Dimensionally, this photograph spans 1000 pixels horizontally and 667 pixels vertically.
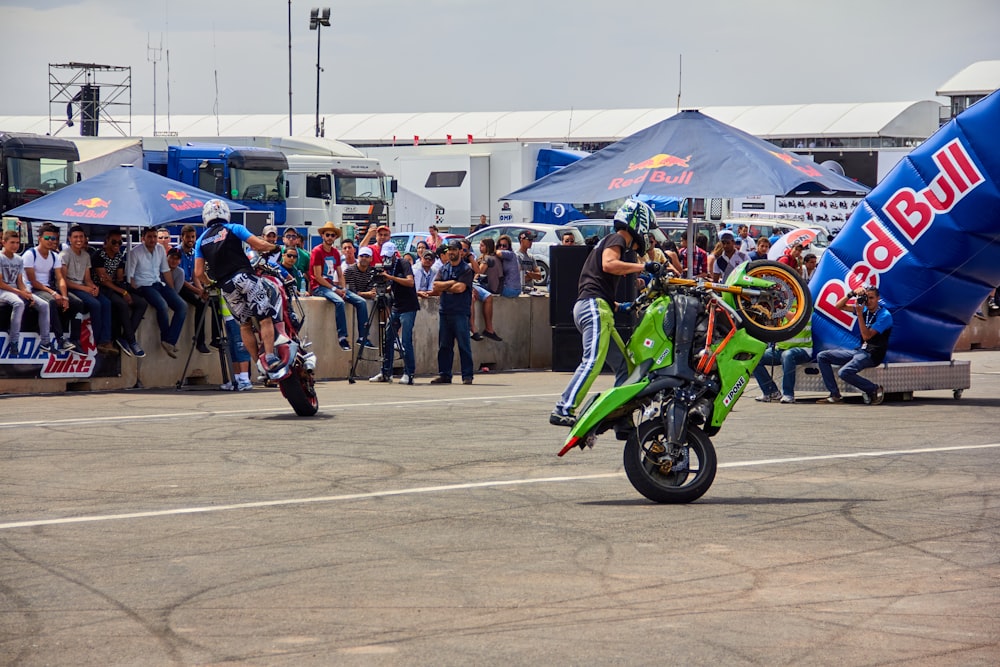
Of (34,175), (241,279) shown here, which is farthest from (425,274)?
(34,175)

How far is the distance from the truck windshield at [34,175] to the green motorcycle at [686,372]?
1059 inches

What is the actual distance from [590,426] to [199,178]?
2737cm

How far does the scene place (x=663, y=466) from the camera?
26.9 feet

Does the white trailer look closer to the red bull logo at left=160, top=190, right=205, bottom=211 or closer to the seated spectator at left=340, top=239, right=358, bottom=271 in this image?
the seated spectator at left=340, top=239, right=358, bottom=271

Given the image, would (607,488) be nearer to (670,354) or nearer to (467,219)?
(670,354)

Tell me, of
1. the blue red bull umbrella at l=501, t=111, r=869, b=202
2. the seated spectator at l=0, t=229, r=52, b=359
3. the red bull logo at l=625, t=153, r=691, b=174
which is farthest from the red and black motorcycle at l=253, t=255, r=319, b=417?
the red bull logo at l=625, t=153, r=691, b=174

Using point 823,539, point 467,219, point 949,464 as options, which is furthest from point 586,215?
point 823,539

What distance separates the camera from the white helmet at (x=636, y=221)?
923 centimetres

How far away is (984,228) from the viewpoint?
557 inches

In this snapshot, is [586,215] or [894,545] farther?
[586,215]

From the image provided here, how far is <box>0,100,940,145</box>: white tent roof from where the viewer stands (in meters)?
56.2

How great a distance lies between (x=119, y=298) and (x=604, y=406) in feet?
28.9

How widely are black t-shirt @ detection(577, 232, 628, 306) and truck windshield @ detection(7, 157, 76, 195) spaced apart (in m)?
26.0

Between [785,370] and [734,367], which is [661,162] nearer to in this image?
[785,370]
